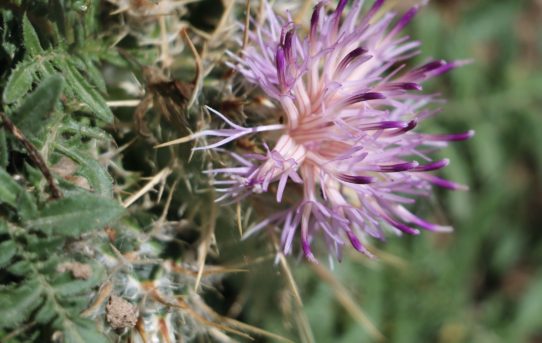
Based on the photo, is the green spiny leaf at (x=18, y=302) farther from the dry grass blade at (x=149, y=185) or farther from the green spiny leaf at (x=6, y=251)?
the dry grass blade at (x=149, y=185)

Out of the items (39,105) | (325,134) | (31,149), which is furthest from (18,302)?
(325,134)

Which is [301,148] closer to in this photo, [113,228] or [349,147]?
[349,147]

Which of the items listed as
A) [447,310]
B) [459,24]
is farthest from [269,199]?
[459,24]

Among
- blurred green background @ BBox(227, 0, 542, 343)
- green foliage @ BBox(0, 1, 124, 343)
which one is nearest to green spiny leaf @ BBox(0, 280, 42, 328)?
green foliage @ BBox(0, 1, 124, 343)

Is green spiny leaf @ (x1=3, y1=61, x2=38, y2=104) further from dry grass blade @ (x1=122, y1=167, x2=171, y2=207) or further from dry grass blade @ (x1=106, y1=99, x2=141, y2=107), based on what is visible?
dry grass blade @ (x1=122, y1=167, x2=171, y2=207)

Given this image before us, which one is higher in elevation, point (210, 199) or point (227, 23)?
point (227, 23)
